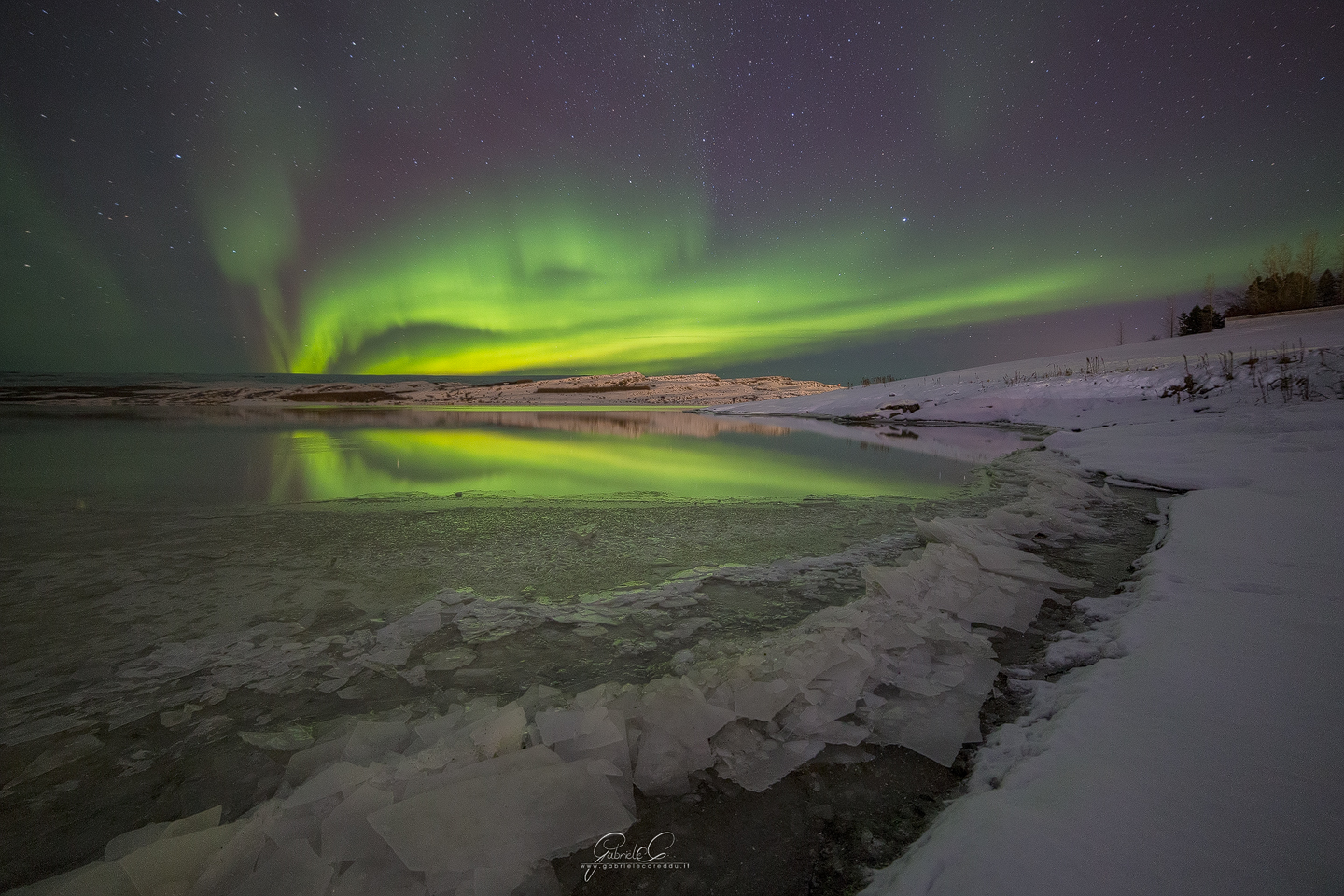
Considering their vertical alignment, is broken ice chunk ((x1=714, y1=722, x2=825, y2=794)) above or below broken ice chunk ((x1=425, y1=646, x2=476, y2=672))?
below

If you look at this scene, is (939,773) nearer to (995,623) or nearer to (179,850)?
(995,623)

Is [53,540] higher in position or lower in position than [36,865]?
higher

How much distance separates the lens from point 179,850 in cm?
112

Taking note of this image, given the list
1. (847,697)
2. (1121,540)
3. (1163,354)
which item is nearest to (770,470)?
(1121,540)

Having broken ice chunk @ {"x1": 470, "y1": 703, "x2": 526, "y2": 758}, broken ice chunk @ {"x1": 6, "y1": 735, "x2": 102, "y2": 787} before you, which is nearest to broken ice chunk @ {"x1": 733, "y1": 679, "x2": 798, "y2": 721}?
broken ice chunk @ {"x1": 470, "y1": 703, "x2": 526, "y2": 758}

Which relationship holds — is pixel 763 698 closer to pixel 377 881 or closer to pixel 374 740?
pixel 377 881

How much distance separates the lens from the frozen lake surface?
164 centimetres

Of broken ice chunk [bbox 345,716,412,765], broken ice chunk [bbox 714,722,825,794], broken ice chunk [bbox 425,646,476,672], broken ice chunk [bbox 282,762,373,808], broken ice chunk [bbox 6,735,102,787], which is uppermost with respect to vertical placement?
broken ice chunk [bbox 282,762,373,808]

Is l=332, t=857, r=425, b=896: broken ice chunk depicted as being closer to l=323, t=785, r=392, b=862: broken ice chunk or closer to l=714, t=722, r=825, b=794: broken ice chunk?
l=323, t=785, r=392, b=862: broken ice chunk

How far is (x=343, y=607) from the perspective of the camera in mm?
2873

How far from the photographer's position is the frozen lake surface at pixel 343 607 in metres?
1.64

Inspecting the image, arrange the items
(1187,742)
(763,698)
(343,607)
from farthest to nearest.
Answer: (343,607)
(763,698)
(1187,742)

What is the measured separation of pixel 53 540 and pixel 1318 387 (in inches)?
737

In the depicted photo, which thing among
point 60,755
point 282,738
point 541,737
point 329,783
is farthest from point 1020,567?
point 60,755
